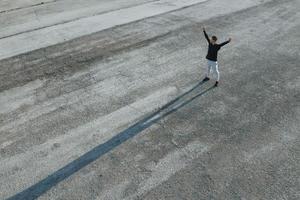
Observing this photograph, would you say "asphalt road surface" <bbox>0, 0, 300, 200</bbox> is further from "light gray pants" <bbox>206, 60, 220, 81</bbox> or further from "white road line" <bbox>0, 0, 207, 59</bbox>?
"light gray pants" <bbox>206, 60, 220, 81</bbox>

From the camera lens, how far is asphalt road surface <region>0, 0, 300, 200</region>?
29.1 feet

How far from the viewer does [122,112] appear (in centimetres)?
1136

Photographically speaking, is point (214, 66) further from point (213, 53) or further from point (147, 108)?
point (147, 108)

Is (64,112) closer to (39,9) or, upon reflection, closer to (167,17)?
(167,17)

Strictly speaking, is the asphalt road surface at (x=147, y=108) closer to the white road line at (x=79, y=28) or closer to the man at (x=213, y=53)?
the white road line at (x=79, y=28)

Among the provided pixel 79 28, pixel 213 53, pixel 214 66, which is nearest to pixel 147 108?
pixel 214 66

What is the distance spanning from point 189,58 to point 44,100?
18.2 ft

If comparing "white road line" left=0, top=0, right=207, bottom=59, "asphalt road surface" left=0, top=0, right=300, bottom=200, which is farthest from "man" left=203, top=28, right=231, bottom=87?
"white road line" left=0, top=0, right=207, bottom=59

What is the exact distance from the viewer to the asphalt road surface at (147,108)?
888cm

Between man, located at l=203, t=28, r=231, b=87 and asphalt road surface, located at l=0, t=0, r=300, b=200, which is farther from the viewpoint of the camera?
man, located at l=203, t=28, r=231, b=87

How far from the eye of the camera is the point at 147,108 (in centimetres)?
1152

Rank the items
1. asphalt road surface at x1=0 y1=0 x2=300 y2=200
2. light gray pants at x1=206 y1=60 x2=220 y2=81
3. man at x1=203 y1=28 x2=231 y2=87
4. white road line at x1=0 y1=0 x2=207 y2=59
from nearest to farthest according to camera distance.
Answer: asphalt road surface at x1=0 y1=0 x2=300 y2=200 < man at x1=203 y1=28 x2=231 y2=87 < light gray pants at x1=206 y1=60 x2=220 y2=81 < white road line at x1=0 y1=0 x2=207 y2=59

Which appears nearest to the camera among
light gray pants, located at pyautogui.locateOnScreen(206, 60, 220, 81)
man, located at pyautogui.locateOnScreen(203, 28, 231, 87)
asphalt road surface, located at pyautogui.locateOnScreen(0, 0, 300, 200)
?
asphalt road surface, located at pyautogui.locateOnScreen(0, 0, 300, 200)

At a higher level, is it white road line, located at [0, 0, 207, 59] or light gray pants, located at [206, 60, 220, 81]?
white road line, located at [0, 0, 207, 59]
